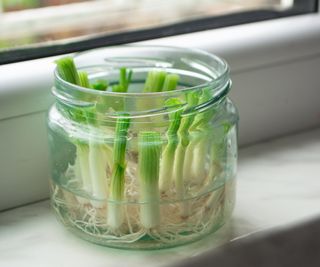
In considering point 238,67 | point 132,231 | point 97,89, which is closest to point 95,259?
point 132,231

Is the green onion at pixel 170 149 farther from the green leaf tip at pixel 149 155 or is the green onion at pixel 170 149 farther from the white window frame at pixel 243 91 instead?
the white window frame at pixel 243 91

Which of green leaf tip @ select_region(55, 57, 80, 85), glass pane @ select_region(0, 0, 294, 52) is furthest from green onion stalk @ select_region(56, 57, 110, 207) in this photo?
glass pane @ select_region(0, 0, 294, 52)

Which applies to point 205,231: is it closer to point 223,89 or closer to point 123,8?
point 223,89

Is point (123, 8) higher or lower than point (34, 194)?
higher

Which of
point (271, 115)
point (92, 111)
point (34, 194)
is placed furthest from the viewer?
point (271, 115)

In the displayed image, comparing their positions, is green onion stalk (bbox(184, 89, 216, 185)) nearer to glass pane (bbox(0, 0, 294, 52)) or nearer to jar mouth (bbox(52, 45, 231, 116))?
jar mouth (bbox(52, 45, 231, 116))

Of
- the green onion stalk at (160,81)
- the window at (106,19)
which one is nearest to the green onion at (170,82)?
the green onion stalk at (160,81)

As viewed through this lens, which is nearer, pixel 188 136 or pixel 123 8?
pixel 188 136
